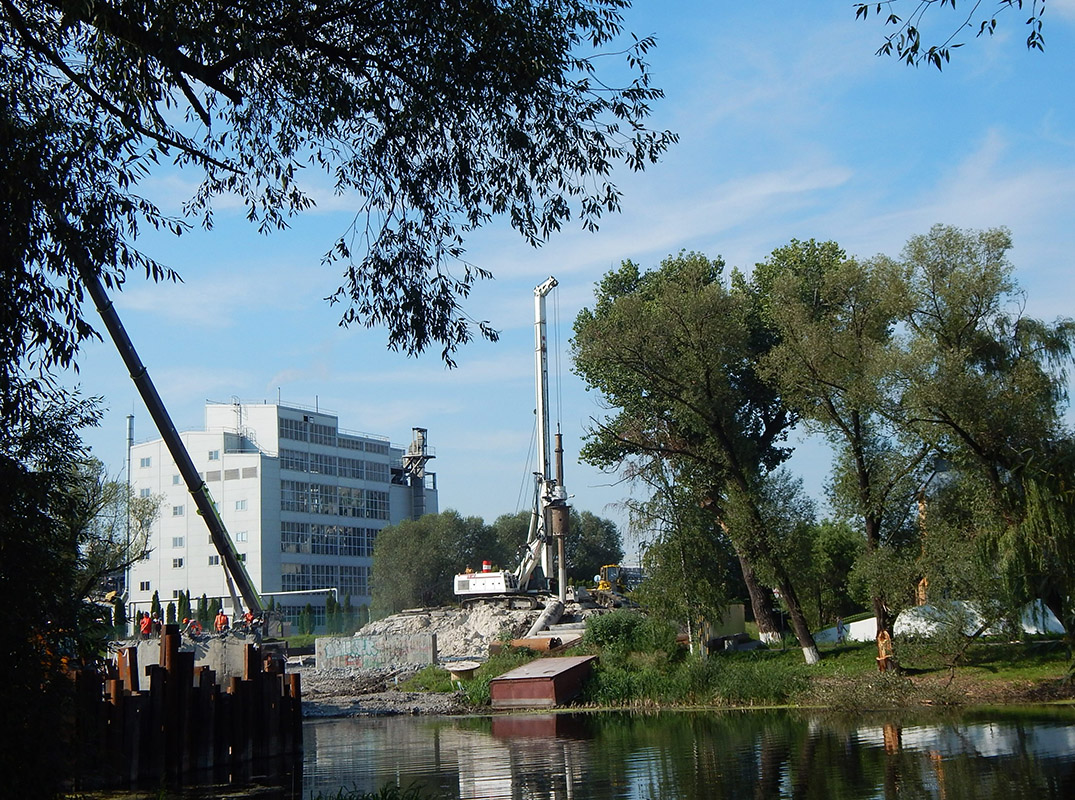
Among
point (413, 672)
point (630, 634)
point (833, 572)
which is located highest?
point (833, 572)

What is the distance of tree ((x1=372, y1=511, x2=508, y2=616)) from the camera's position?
100500 mm

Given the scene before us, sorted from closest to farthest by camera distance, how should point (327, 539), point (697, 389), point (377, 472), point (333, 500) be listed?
point (697, 389) < point (327, 539) < point (333, 500) < point (377, 472)

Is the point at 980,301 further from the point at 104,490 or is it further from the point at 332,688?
the point at 104,490

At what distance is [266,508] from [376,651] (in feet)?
175

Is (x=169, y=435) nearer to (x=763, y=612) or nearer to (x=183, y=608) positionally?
(x=763, y=612)

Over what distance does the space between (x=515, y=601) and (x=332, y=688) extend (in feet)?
55.5

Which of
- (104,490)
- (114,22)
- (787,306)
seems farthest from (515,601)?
(114,22)

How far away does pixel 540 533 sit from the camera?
199 ft

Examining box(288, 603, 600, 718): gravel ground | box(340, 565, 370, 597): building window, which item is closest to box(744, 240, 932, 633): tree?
box(288, 603, 600, 718): gravel ground

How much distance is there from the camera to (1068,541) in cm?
2664

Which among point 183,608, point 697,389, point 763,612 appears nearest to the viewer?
point 697,389

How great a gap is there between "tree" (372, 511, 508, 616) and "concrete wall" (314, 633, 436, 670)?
48501 millimetres

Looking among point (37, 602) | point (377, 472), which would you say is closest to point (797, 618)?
point (37, 602)

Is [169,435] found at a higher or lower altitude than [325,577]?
higher
